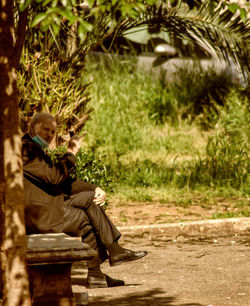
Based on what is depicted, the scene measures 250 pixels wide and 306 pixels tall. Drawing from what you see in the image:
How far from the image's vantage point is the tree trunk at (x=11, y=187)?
429 centimetres

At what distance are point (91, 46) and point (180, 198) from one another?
234 cm

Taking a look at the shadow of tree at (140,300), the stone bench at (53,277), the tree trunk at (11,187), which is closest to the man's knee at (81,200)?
the shadow of tree at (140,300)

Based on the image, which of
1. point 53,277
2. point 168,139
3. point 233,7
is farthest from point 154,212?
point 233,7

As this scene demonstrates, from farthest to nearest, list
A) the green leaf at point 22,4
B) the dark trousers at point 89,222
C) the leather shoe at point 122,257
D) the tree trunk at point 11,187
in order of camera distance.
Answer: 1. the leather shoe at point 122,257
2. the dark trousers at point 89,222
3. the tree trunk at point 11,187
4. the green leaf at point 22,4

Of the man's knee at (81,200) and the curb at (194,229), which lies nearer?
the man's knee at (81,200)

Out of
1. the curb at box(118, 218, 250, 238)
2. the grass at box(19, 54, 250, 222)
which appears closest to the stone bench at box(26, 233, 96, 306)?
the curb at box(118, 218, 250, 238)

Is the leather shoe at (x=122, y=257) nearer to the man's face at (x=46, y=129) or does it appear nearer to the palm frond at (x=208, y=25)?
the man's face at (x=46, y=129)

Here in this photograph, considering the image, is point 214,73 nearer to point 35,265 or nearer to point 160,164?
point 160,164

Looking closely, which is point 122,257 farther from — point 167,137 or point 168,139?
point 167,137

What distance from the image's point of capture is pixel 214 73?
17062 millimetres

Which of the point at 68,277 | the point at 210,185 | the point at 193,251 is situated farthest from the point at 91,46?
the point at 68,277

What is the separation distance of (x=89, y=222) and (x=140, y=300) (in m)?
0.86

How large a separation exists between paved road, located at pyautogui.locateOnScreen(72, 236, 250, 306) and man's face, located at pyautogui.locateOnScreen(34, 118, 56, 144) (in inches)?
49.6

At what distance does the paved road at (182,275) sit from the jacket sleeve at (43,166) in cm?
100
